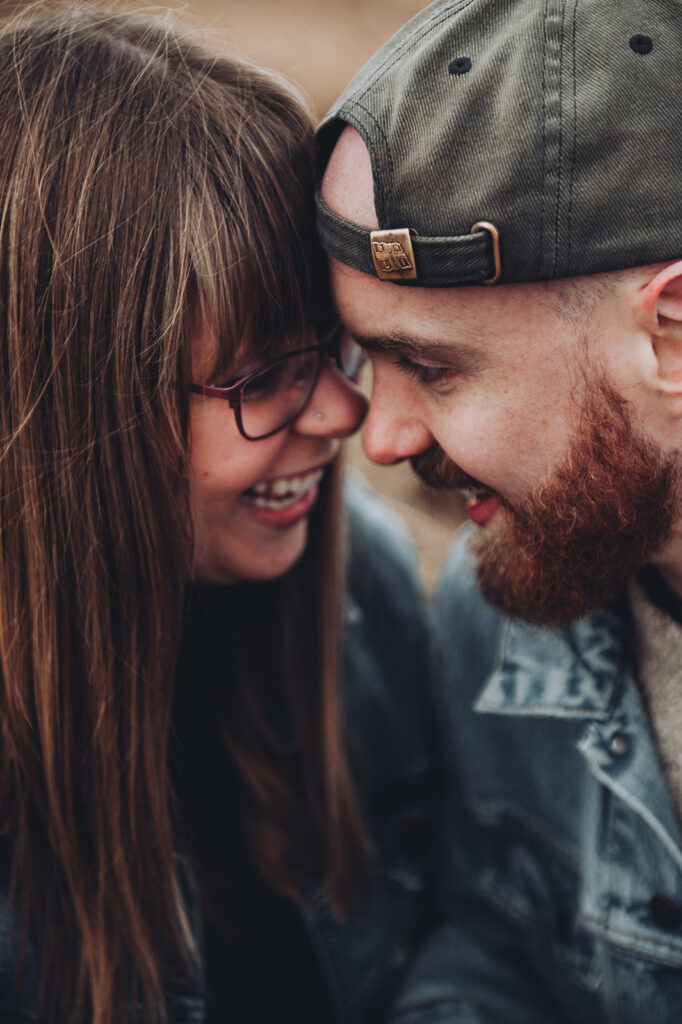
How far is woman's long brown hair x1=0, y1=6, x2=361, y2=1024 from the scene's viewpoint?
1492mm

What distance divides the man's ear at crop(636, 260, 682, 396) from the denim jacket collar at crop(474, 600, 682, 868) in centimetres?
57

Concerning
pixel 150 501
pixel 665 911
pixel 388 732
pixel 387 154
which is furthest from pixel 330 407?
pixel 665 911

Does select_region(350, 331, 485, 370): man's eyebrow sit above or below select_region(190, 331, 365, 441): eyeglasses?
above

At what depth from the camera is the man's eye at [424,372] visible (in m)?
Result: 1.56

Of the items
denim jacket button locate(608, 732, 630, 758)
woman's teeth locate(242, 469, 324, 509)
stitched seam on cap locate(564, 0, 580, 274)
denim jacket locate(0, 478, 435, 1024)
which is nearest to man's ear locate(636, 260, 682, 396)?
stitched seam on cap locate(564, 0, 580, 274)

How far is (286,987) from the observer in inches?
78.2

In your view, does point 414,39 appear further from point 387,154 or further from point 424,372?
point 424,372

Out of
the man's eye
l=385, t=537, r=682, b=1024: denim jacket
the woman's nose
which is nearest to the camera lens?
the man's eye

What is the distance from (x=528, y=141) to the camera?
132 cm

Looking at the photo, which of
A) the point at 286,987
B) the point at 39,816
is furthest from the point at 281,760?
the point at 39,816

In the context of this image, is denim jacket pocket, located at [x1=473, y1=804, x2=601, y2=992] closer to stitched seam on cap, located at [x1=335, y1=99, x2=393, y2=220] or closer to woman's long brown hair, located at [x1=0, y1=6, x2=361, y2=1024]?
woman's long brown hair, located at [x1=0, y1=6, x2=361, y2=1024]

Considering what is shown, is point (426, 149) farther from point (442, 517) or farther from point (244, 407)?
point (442, 517)

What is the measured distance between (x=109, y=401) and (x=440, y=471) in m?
0.64

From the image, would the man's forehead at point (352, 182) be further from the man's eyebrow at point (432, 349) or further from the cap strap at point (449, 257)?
the man's eyebrow at point (432, 349)
